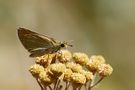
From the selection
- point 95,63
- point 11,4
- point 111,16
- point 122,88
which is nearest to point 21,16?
point 11,4

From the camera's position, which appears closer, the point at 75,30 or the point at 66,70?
the point at 66,70

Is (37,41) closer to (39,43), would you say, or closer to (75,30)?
(39,43)

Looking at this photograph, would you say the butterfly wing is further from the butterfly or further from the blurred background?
the blurred background

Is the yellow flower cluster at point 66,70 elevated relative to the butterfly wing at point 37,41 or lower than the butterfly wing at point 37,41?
lower

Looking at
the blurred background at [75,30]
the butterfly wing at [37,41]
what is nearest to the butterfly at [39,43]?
the butterfly wing at [37,41]

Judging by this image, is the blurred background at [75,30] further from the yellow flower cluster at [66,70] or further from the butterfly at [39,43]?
the butterfly at [39,43]

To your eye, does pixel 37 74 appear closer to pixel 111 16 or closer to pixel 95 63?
pixel 95 63

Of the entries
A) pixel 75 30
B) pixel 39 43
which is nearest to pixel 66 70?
pixel 39 43

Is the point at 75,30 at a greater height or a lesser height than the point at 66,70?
greater
